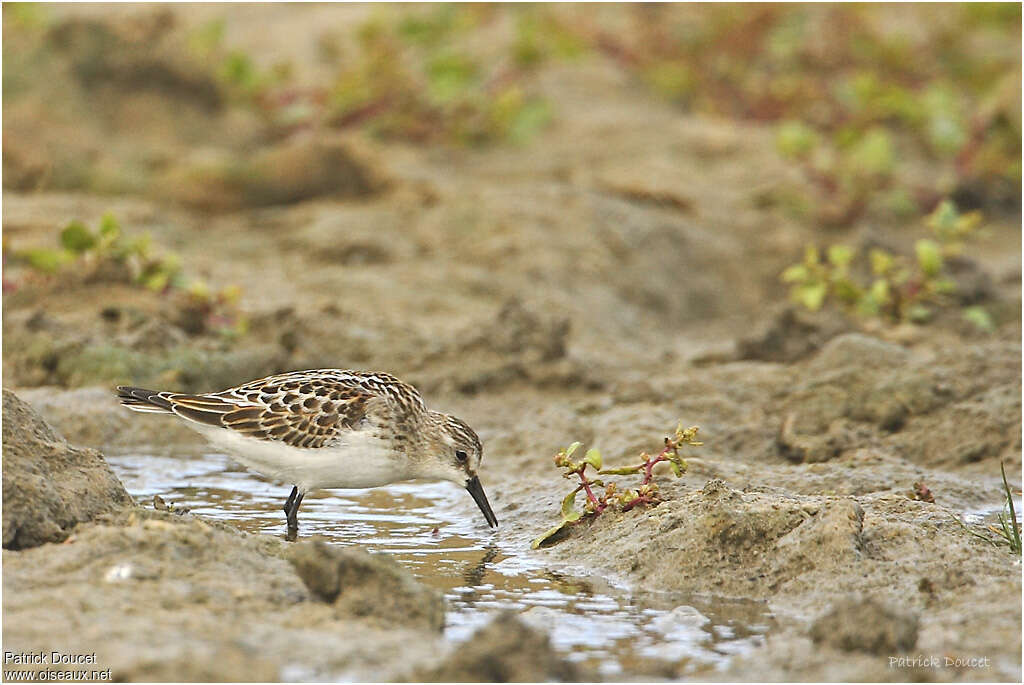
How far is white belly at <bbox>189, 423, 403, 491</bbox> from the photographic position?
21.6 feet

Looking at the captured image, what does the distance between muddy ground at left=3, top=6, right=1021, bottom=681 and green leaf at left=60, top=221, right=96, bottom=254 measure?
0.29 metres

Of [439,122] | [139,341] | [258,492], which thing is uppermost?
[439,122]

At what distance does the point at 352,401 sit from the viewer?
263 inches

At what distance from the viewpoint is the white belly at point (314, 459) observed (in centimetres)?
659

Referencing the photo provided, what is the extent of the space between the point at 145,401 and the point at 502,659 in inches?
124

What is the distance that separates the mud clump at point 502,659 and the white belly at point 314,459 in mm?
2437

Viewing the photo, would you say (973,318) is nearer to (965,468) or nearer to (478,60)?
(965,468)

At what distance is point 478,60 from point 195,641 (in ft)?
36.4

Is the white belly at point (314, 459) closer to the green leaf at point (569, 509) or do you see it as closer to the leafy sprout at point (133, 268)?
the green leaf at point (569, 509)

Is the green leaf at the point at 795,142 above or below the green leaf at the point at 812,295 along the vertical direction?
above

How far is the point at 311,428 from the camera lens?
259 inches

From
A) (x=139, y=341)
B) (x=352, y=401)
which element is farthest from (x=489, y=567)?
(x=139, y=341)

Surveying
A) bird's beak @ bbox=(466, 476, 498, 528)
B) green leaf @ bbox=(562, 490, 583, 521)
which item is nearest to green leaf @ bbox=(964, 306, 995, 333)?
bird's beak @ bbox=(466, 476, 498, 528)

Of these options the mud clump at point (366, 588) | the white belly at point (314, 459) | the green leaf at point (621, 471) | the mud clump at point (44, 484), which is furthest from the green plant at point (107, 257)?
the mud clump at point (366, 588)
